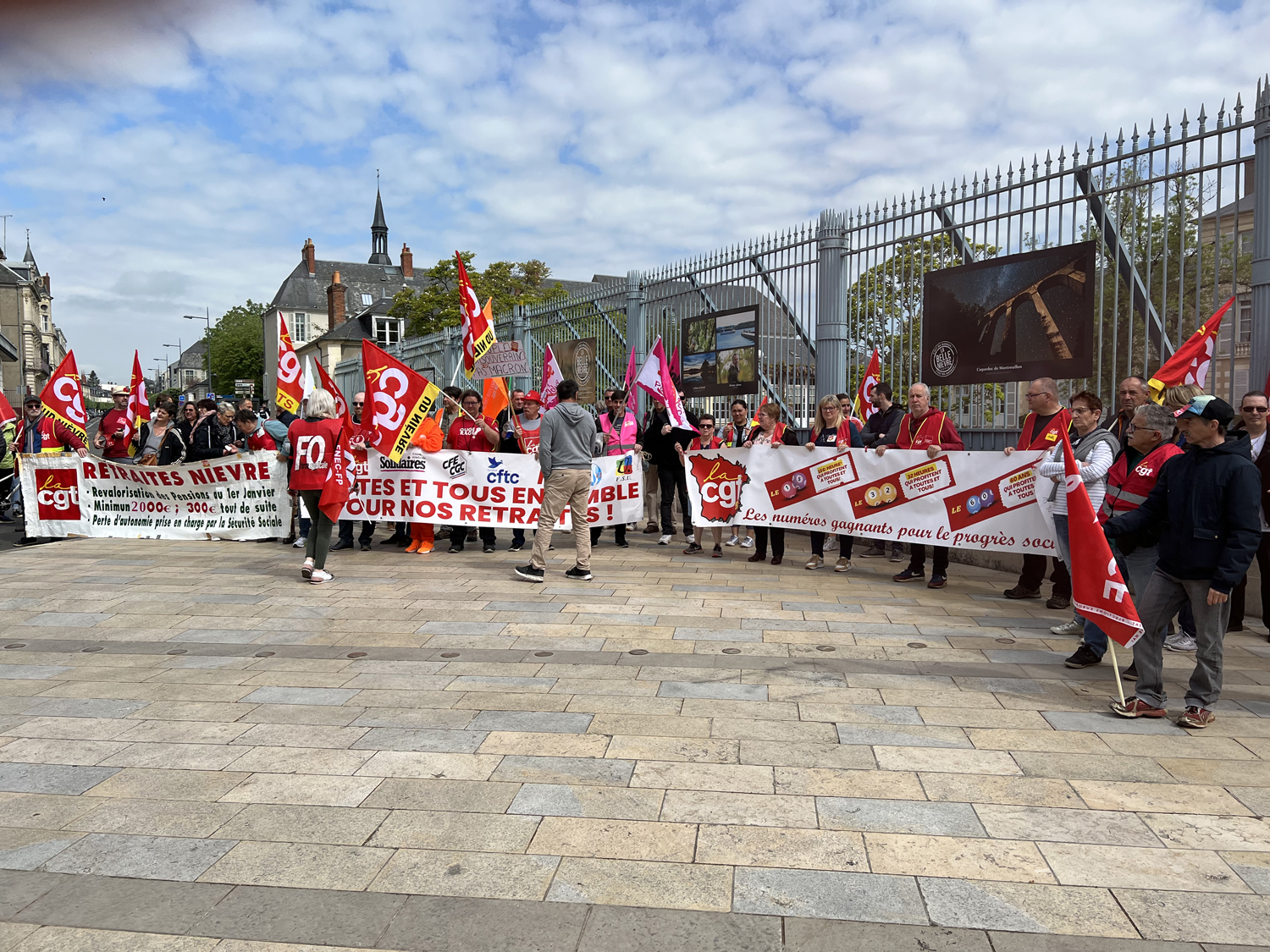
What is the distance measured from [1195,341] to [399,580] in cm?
746

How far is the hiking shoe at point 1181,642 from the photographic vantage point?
698cm

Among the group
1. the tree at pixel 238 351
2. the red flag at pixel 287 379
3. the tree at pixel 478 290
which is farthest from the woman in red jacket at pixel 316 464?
the tree at pixel 238 351

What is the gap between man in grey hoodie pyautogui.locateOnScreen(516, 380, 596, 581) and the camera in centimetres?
966

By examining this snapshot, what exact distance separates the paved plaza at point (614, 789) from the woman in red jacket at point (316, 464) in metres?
1.86

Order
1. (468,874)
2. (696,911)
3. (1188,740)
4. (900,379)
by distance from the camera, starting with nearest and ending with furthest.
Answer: (696,911) < (468,874) < (1188,740) < (900,379)

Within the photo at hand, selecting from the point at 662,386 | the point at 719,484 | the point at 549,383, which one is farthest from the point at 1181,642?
the point at 549,383

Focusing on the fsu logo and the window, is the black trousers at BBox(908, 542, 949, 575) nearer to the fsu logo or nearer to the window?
the fsu logo

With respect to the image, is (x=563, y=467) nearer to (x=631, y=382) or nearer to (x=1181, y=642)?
(x=631, y=382)

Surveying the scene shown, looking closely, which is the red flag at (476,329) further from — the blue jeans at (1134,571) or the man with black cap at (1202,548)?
the man with black cap at (1202,548)

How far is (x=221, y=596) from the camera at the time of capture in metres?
8.89

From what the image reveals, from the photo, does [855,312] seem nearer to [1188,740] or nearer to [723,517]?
[723,517]

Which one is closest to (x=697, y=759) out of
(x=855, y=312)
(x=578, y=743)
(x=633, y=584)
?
(x=578, y=743)

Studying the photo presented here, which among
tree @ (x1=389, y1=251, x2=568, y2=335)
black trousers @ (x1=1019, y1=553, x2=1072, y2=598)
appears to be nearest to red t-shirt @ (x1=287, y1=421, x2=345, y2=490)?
black trousers @ (x1=1019, y1=553, x2=1072, y2=598)

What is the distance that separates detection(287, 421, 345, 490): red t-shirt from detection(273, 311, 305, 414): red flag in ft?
13.4
